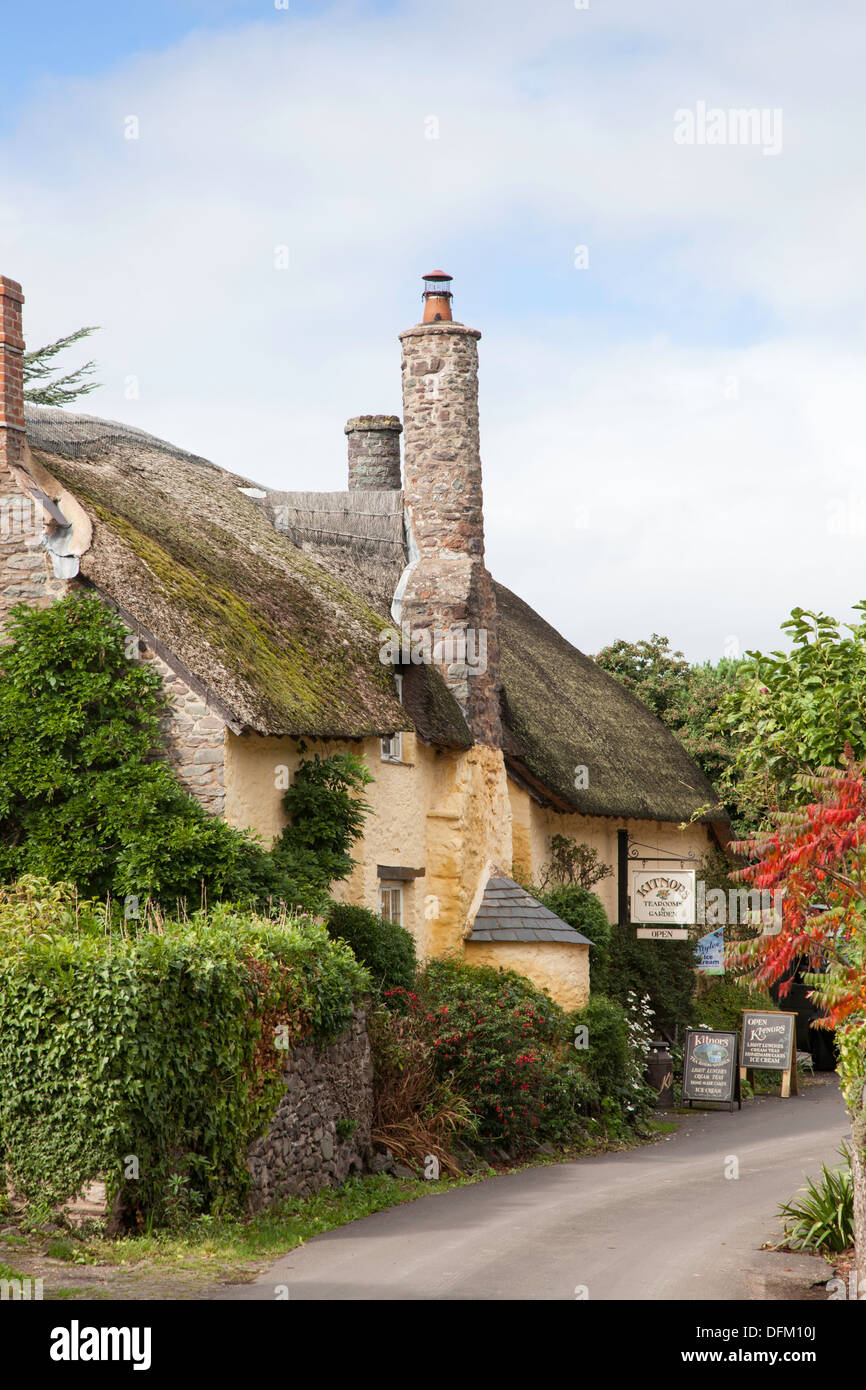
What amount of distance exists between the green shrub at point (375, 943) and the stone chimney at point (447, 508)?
4.08m

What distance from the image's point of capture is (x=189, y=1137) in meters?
10.5

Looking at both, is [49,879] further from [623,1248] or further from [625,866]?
[625,866]

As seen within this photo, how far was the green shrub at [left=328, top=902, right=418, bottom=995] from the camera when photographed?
50.1 ft

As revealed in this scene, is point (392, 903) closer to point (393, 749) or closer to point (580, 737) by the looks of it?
point (393, 749)

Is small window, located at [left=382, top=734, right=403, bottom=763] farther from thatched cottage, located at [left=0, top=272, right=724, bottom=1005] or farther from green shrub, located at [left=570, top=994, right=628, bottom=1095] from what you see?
green shrub, located at [left=570, top=994, right=628, bottom=1095]

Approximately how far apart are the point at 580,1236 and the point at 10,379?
957 cm

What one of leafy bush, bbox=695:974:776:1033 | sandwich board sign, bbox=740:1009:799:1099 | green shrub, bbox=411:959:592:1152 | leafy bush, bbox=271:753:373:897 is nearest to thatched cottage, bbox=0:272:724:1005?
leafy bush, bbox=271:753:373:897

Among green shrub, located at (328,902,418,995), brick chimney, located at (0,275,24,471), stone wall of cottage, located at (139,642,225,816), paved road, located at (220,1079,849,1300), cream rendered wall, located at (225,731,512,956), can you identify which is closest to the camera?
paved road, located at (220,1079,849,1300)

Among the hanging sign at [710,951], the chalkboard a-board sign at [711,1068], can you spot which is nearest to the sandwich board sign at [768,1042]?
the chalkboard a-board sign at [711,1068]

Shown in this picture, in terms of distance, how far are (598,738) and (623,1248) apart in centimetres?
1368

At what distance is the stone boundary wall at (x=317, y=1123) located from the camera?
11.2m

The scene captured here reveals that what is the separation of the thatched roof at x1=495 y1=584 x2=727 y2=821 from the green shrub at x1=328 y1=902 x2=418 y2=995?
513 cm

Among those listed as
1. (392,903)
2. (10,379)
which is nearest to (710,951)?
(392,903)
